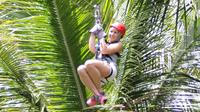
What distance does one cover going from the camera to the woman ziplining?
4.61 metres

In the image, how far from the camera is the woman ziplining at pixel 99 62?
4.61m

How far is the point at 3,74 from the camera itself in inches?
234

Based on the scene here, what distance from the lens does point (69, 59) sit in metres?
6.07

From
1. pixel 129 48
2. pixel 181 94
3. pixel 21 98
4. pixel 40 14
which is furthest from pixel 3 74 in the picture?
pixel 181 94

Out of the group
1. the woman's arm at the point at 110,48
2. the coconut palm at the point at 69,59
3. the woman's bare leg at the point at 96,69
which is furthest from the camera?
the coconut palm at the point at 69,59

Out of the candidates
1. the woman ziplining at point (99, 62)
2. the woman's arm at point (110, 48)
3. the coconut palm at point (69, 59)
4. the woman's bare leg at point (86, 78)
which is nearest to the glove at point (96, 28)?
the woman ziplining at point (99, 62)

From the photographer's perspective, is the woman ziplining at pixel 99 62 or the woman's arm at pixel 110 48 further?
the woman's arm at pixel 110 48

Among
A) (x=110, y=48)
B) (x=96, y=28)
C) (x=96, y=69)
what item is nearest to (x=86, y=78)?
(x=96, y=69)

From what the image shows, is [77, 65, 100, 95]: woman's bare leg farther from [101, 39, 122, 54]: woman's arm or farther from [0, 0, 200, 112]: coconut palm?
[0, 0, 200, 112]: coconut palm

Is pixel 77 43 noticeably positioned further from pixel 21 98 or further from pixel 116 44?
pixel 116 44

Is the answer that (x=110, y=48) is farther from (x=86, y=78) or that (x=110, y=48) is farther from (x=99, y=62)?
(x=86, y=78)

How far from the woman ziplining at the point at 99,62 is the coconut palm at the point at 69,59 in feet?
2.78

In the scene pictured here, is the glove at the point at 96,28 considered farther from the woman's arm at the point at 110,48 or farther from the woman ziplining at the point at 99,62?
the woman's arm at the point at 110,48

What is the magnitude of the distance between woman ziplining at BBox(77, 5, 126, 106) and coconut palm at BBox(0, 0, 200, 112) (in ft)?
2.78
